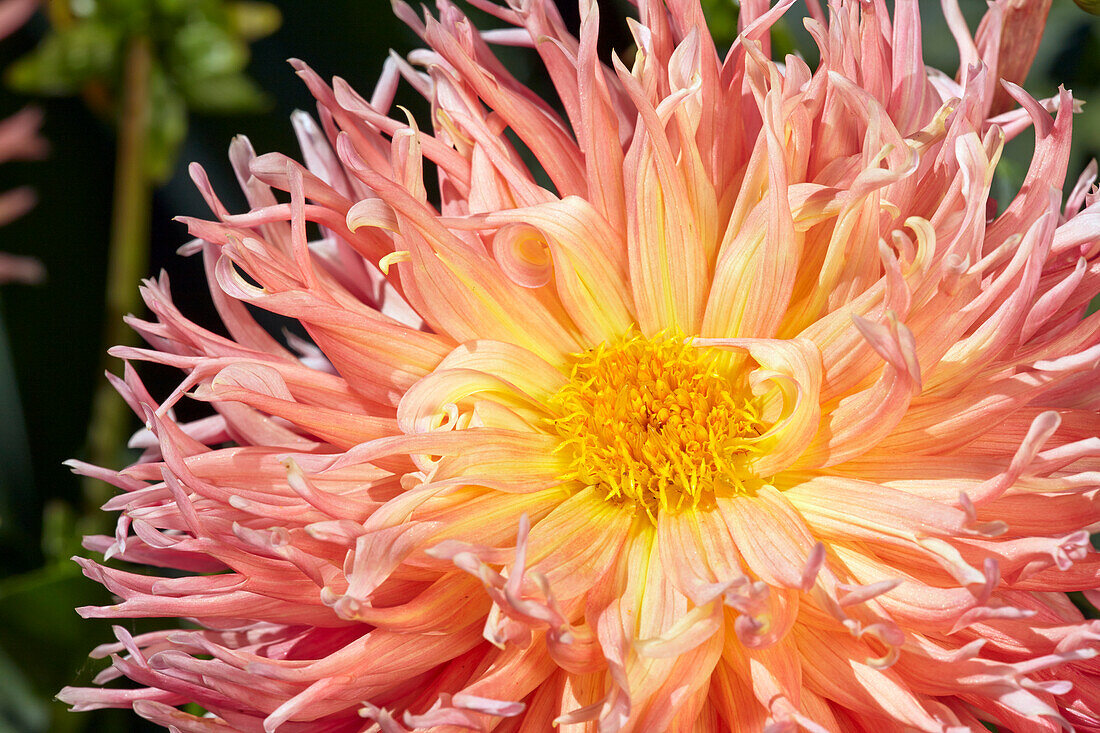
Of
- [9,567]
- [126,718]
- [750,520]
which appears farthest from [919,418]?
[9,567]

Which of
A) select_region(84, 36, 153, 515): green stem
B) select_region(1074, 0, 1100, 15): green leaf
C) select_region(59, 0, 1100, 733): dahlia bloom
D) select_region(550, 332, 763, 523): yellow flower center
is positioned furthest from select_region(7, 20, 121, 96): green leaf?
select_region(1074, 0, 1100, 15): green leaf

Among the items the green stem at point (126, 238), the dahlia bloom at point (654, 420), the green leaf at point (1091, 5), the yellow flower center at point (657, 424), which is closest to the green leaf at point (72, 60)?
the green stem at point (126, 238)

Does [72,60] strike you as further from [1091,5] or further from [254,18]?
[1091,5]

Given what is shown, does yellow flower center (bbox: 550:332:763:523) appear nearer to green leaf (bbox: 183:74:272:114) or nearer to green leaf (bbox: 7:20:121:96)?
green leaf (bbox: 183:74:272:114)

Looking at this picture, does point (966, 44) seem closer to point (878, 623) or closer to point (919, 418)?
point (919, 418)

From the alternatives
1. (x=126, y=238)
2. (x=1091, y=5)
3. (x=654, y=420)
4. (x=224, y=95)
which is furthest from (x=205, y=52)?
(x=1091, y=5)
